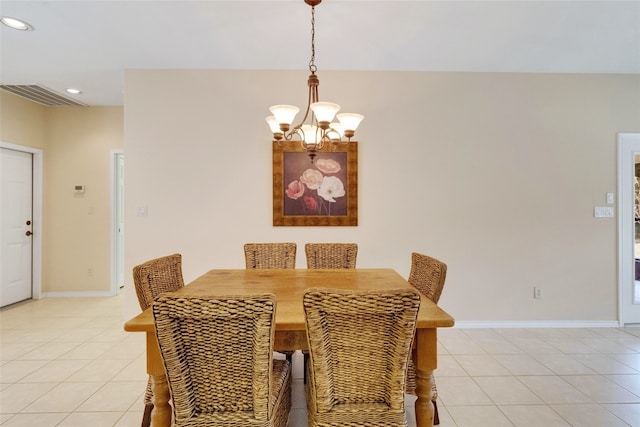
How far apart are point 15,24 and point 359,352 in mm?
3298

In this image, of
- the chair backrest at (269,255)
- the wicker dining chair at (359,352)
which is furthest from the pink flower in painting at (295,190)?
the wicker dining chair at (359,352)

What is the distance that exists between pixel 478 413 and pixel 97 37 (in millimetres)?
3834

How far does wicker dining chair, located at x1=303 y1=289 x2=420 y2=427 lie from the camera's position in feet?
3.70

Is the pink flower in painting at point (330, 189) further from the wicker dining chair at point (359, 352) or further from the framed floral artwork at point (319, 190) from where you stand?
the wicker dining chair at point (359, 352)

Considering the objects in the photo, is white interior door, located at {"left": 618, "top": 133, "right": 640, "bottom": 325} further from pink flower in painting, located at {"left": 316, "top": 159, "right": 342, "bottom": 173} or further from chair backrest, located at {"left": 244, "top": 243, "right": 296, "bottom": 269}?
chair backrest, located at {"left": 244, "top": 243, "right": 296, "bottom": 269}

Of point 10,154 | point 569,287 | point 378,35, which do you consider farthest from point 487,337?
point 10,154

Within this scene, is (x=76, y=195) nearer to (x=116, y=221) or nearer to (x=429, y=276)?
(x=116, y=221)

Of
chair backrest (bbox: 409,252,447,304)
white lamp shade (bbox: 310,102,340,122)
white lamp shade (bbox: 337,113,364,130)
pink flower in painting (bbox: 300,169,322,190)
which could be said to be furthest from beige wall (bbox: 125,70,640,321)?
white lamp shade (bbox: 310,102,340,122)

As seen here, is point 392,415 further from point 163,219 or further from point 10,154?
point 10,154

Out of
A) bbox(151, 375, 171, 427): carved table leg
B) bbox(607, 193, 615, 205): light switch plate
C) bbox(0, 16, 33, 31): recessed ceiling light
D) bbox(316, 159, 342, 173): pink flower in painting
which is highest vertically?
bbox(0, 16, 33, 31): recessed ceiling light

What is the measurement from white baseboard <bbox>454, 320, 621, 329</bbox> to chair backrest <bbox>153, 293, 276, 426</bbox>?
265 cm

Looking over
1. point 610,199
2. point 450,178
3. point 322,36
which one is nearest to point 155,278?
point 322,36

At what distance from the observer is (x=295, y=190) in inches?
125

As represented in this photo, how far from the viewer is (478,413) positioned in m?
1.89
